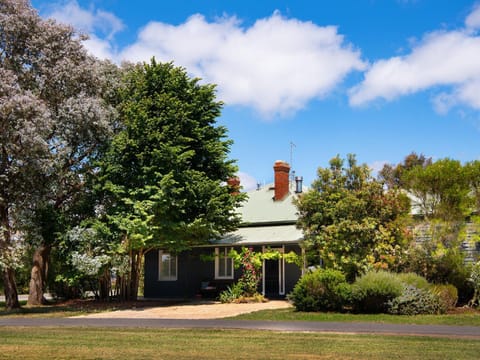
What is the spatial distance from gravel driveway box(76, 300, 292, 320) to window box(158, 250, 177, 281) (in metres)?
6.10

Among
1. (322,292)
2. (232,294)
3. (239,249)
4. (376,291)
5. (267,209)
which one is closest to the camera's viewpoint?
(376,291)

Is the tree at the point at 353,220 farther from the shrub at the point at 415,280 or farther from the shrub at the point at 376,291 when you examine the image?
the shrub at the point at 376,291

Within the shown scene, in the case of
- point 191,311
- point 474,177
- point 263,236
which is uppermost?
point 474,177

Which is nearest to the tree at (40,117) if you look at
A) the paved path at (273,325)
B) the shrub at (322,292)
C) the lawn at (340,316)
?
the lawn at (340,316)

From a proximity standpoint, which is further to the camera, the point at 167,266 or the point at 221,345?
the point at 167,266

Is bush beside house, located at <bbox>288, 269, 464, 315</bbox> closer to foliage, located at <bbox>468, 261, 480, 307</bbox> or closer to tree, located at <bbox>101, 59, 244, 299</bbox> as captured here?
foliage, located at <bbox>468, 261, 480, 307</bbox>

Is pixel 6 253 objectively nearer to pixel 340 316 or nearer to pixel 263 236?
pixel 263 236

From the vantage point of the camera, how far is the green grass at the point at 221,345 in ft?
37.6

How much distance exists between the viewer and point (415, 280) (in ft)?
68.8

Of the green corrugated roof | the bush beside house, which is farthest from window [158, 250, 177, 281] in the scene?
the bush beside house

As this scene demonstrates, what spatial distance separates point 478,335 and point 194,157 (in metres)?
16.1

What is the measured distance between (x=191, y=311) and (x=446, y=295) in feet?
30.6

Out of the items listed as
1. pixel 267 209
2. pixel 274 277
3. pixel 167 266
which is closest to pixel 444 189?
pixel 274 277

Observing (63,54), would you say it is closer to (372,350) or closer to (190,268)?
(190,268)
